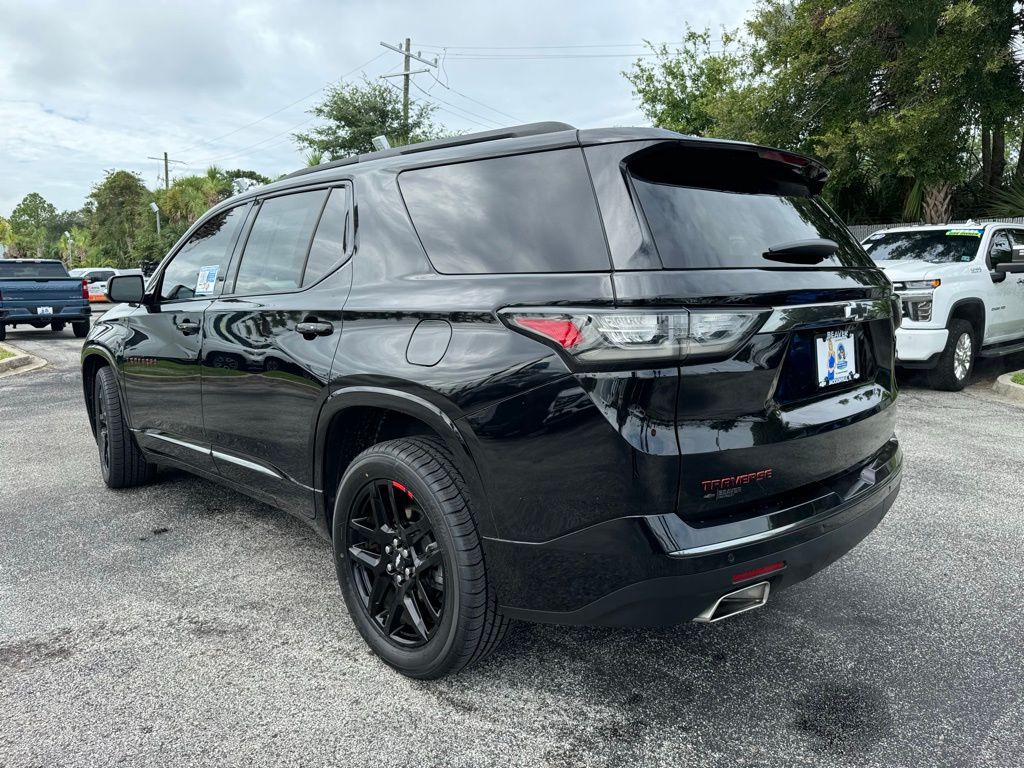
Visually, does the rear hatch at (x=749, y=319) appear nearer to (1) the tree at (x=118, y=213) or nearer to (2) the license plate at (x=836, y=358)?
(2) the license plate at (x=836, y=358)

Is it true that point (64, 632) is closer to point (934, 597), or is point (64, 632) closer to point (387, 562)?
point (387, 562)

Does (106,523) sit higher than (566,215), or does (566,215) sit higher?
(566,215)

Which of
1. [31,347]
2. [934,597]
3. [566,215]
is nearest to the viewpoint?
[566,215]

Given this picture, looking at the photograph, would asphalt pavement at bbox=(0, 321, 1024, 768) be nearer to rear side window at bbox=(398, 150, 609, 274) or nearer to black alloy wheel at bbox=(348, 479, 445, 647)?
black alloy wheel at bbox=(348, 479, 445, 647)

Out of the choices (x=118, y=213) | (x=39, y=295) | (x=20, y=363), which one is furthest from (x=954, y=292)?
(x=118, y=213)

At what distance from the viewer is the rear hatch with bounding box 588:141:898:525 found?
2.00m

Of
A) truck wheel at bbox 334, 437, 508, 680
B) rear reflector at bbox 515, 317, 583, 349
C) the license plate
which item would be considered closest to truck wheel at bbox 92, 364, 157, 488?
truck wheel at bbox 334, 437, 508, 680

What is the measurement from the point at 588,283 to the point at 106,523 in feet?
11.0

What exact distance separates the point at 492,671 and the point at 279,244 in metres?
1.93

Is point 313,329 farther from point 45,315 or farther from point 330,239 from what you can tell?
point 45,315

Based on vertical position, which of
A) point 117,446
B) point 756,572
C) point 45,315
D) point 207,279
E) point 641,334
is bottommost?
point 117,446

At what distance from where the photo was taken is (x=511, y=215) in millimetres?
2334

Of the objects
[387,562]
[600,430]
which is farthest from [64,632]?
[600,430]

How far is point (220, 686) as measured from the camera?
2514mm
